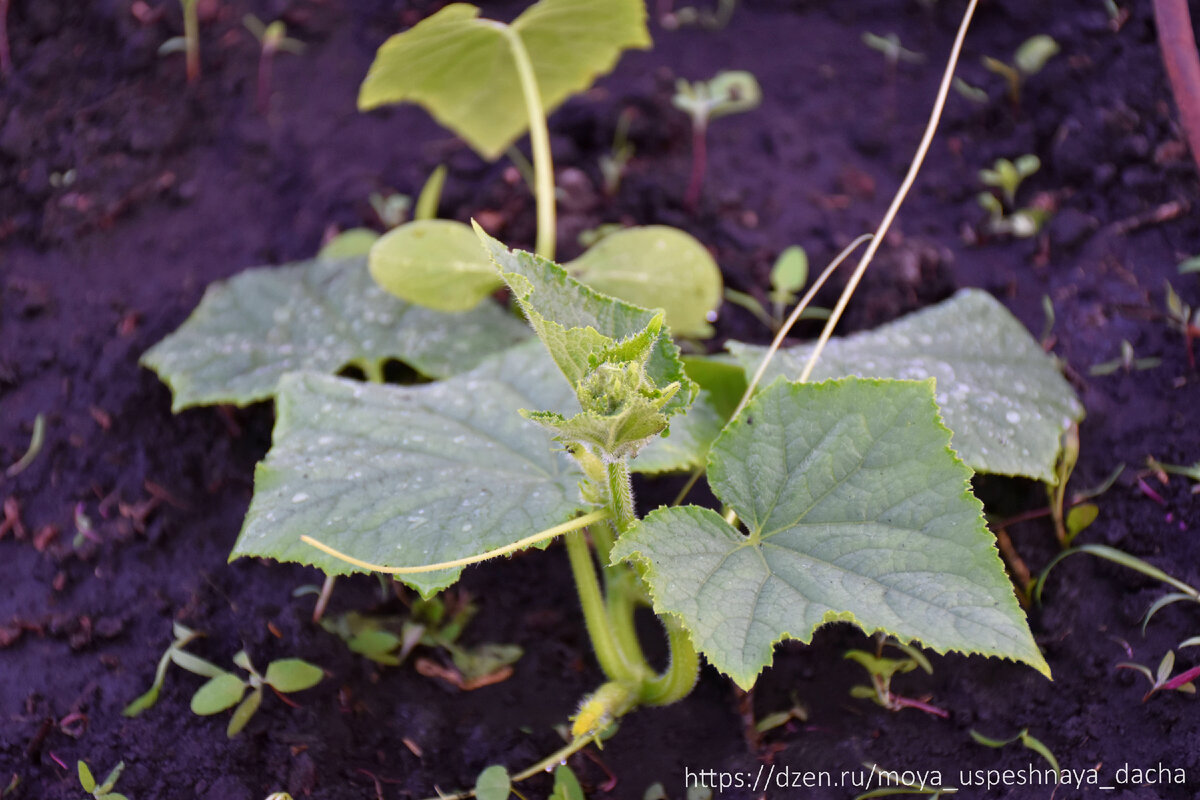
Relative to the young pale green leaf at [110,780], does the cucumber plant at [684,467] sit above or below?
above

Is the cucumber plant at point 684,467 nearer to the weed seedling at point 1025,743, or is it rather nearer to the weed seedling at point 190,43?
the weed seedling at point 1025,743

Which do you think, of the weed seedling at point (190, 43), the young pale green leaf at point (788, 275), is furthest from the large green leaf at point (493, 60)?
the weed seedling at point (190, 43)

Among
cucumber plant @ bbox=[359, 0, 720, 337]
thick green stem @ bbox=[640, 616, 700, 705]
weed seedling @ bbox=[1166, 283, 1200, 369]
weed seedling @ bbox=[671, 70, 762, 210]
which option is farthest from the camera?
weed seedling @ bbox=[671, 70, 762, 210]

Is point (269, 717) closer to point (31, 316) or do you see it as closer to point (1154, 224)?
point (31, 316)

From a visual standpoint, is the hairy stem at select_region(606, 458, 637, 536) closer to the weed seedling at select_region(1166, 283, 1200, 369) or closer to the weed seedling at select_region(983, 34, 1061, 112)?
the weed seedling at select_region(1166, 283, 1200, 369)

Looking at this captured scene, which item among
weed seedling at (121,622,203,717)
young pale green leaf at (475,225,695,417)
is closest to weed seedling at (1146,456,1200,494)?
young pale green leaf at (475,225,695,417)

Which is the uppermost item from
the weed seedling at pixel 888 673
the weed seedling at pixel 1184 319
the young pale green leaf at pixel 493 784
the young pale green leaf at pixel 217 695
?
the weed seedling at pixel 1184 319
